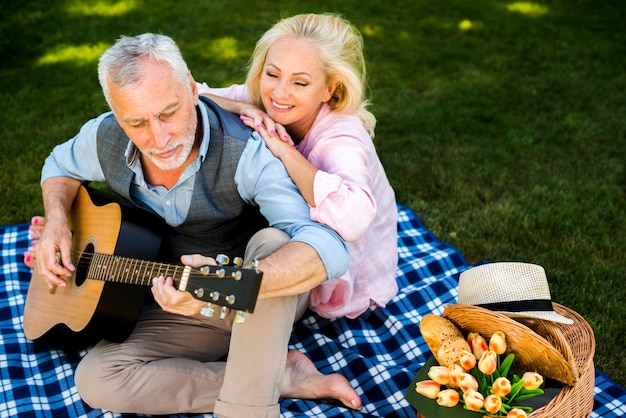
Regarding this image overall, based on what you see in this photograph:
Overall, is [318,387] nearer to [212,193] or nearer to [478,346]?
[478,346]

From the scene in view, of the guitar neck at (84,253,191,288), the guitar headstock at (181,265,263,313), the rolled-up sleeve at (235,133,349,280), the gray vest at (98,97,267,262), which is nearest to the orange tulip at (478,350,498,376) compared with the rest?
the rolled-up sleeve at (235,133,349,280)

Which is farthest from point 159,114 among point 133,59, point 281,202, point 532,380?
point 532,380

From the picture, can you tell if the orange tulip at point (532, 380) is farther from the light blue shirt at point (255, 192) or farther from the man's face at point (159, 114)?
the man's face at point (159, 114)

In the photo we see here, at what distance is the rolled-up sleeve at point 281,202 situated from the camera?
254cm

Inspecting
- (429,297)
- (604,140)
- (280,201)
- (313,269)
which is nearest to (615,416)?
(429,297)

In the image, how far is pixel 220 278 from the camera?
2172mm

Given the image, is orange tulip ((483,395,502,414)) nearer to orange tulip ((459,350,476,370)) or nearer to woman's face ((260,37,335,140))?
orange tulip ((459,350,476,370))

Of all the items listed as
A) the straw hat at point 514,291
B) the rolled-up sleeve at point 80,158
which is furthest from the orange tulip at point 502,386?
the rolled-up sleeve at point 80,158

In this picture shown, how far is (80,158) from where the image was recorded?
3199mm

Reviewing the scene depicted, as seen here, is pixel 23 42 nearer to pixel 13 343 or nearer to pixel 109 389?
pixel 13 343

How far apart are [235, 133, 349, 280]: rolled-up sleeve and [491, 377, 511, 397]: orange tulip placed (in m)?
0.70

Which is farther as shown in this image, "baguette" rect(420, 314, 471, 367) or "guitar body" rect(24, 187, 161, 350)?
"guitar body" rect(24, 187, 161, 350)

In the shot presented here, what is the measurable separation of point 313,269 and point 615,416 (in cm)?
151

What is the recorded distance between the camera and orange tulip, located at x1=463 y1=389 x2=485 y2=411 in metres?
2.24
